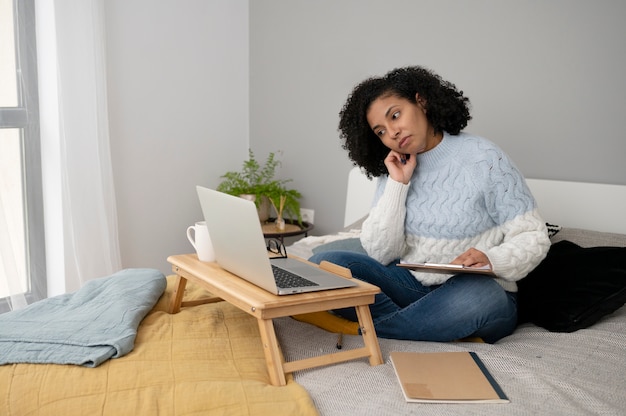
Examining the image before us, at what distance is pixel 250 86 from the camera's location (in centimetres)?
364

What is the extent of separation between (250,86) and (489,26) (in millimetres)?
1501

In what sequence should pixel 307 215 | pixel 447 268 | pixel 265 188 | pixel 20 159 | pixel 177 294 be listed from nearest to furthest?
pixel 447 268 < pixel 177 294 < pixel 20 159 < pixel 265 188 < pixel 307 215

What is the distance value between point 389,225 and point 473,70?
1.03m

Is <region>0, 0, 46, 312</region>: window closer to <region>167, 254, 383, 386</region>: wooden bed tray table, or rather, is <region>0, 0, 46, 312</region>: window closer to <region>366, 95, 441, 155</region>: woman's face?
<region>167, 254, 383, 386</region>: wooden bed tray table

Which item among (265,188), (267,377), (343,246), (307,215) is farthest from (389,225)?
(307,215)

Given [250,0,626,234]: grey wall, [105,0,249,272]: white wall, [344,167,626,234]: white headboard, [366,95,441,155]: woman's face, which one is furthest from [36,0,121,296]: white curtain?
[344,167,626,234]: white headboard

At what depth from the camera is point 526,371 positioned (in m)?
1.47

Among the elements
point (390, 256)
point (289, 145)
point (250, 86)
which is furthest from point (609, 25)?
point (250, 86)

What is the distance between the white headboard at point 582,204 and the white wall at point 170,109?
5.78ft

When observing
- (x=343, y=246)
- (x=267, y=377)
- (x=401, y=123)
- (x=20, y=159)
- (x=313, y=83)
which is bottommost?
(x=267, y=377)

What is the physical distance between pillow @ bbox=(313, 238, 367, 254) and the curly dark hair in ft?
1.04

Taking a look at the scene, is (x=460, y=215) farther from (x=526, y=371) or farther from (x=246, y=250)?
(x=246, y=250)

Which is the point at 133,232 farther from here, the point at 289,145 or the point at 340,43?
the point at 340,43

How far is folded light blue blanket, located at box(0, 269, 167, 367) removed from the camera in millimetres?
1428
